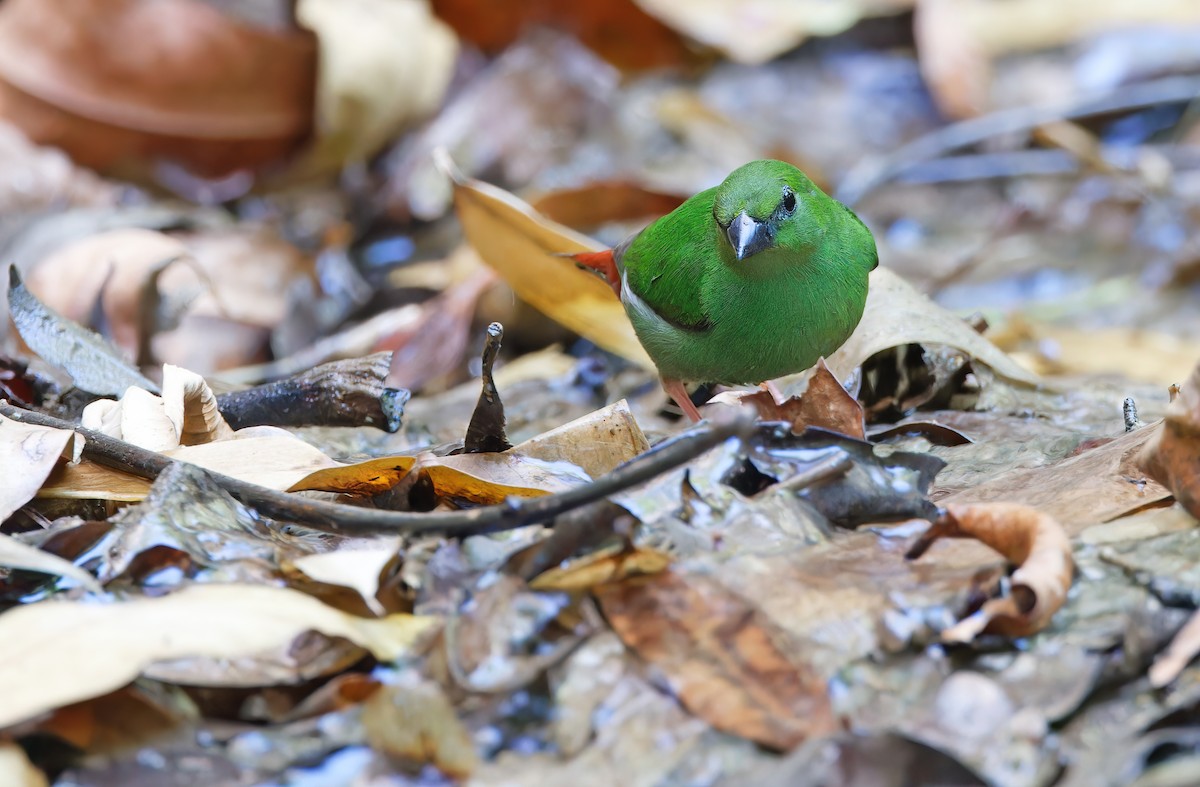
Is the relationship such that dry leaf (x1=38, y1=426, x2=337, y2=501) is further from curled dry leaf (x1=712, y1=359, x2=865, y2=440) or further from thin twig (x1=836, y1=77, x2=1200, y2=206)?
thin twig (x1=836, y1=77, x2=1200, y2=206)

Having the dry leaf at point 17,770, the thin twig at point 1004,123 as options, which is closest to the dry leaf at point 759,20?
the thin twig at point 1004,123

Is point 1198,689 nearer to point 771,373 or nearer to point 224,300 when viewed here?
point 771,373

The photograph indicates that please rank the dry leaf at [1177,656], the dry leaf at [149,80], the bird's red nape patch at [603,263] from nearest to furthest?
the dry leaf at [1177,656] < the bird's red nape patch at [603,263] < the dry leaf at [149,80]

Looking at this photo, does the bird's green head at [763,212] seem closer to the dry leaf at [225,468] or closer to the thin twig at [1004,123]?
the dry leaf at [225,468]

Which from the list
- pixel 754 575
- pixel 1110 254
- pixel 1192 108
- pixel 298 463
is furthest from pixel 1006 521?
pixel 1192 108

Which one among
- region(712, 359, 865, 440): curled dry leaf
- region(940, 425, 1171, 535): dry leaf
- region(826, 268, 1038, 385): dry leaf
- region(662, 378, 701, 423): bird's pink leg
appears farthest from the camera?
region(662, 378, 701, 423): bird's pink leg

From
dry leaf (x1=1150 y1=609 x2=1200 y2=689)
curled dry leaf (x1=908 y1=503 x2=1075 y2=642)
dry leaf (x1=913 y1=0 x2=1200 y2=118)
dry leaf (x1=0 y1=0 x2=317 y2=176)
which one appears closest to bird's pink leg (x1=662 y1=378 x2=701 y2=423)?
curled dry leaf (x1=908 y1=503 x2=1075 y2=642)

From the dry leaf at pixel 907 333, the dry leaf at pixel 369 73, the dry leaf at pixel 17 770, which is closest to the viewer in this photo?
the dry leaf at pixel 17 770
